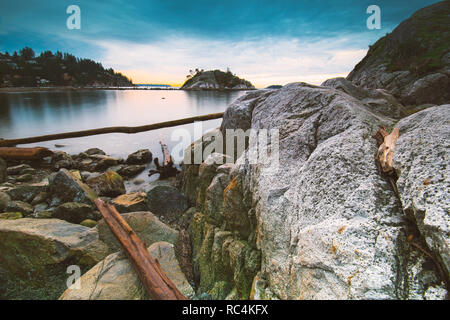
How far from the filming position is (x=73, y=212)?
793cm

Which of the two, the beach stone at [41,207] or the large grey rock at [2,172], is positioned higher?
the large grey rock at [2,172]

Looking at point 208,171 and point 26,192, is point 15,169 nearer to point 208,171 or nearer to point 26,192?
point 26,192

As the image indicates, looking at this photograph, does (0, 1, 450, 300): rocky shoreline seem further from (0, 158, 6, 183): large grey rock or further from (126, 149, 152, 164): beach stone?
(126, 149, 152, 164): beach stone

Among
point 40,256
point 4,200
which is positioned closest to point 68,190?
point 4,200

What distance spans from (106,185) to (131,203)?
132 inches

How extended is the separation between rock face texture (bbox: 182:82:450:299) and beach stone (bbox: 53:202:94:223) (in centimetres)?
546

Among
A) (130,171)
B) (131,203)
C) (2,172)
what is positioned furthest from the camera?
(130,171)

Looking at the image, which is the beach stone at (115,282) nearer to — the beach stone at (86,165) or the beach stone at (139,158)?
the beach stone at (139,158)

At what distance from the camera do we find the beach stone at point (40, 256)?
4.76 meters

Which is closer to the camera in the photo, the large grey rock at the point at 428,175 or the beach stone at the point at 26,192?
the large grey rock at the point at 428,175

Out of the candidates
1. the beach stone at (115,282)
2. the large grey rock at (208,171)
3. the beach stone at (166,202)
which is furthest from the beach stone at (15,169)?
the large grey rock at (208,171)

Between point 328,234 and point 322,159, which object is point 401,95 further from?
point 328,234

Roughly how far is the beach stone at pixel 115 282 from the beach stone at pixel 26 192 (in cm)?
816
